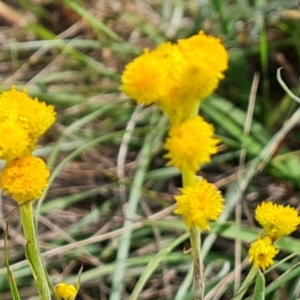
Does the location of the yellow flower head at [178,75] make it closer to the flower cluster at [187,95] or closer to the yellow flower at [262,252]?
the flower cluster at [187,95]

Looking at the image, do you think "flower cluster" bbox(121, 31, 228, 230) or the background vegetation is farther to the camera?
the background vegetation

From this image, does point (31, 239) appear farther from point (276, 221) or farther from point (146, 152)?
point (146, 152)

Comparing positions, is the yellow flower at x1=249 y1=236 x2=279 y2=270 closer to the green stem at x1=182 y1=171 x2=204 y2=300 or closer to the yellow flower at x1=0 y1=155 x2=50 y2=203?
the green stem at x1=182 y1=171 x2=204 y2=300

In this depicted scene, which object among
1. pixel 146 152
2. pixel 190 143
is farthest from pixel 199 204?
pixel 146 152

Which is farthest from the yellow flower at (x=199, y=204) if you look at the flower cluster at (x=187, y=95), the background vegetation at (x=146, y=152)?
the background vegetation at (x=146, y=152)

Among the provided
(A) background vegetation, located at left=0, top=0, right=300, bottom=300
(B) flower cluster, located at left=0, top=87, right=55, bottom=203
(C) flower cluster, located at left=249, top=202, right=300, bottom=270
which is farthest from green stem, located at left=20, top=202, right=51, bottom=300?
(A) background vegetation, located at left=0, top=0, right=300, bottom=300

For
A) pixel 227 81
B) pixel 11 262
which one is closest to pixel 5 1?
pixel 227 81
